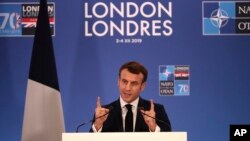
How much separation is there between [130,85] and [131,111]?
0.78ft

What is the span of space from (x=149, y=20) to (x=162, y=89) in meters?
0.67

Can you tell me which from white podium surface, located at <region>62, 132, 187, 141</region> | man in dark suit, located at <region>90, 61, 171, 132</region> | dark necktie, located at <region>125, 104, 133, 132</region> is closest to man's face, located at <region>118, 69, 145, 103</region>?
man in dark suit, located at <region>90, 61, 171, 132</region>

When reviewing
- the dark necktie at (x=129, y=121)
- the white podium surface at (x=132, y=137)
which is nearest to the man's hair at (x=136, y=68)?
the dark necktie at (x=129, y=121)

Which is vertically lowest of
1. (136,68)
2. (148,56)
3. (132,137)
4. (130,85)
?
(132,137)

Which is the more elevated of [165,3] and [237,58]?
[165,3]

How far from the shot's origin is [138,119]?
3.91 metres

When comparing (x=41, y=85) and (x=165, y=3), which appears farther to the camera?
(x=165, y=3)

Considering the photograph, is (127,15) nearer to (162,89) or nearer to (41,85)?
(162,89)

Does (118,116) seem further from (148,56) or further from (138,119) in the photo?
(148,56)

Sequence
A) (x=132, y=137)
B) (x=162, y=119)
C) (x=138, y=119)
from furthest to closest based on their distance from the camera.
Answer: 1. (x=162, y=119)
2. (x=138, y=119)
3. (x=132, y=137)

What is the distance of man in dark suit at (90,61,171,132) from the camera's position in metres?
3.88

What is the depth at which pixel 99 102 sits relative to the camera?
4.12m

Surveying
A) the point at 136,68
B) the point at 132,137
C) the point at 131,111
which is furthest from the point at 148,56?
the point at 132,137

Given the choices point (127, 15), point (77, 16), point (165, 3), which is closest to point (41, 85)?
point (77, 16)
